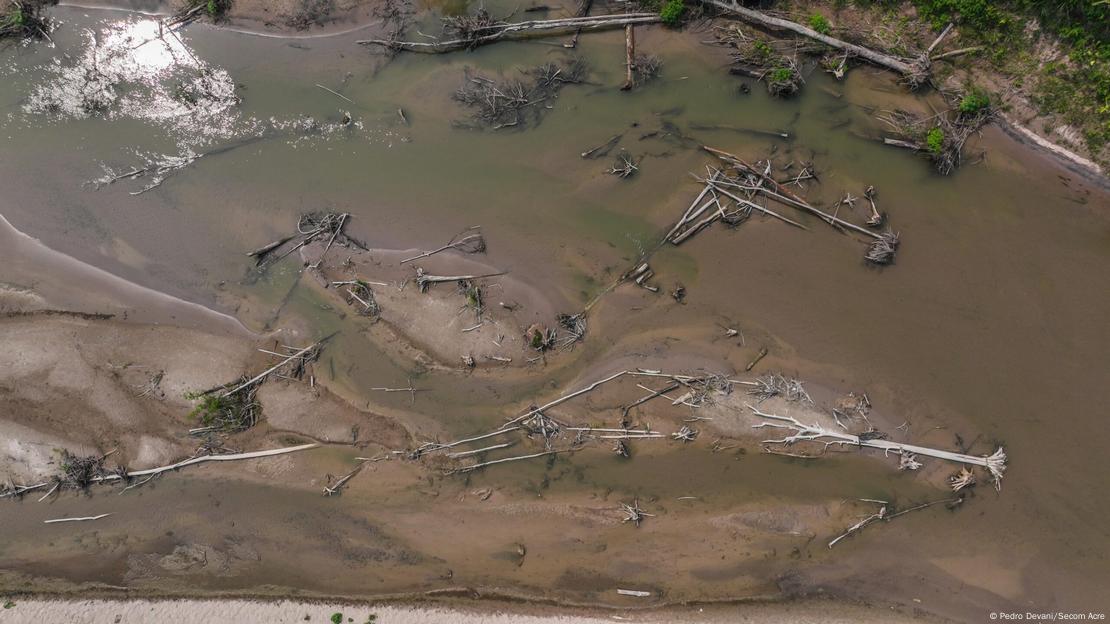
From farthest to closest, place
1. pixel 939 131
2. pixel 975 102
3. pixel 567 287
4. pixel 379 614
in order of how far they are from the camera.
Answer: pixel 567 287 → pixel 379 614 → pixel 939 131 → pixel 975 102

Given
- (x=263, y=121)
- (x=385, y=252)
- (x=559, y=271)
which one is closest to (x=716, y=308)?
(x=559, y=271)

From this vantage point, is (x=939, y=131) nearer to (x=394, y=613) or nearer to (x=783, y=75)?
(x=783, y=75)

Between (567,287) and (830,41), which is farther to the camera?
(567,287)

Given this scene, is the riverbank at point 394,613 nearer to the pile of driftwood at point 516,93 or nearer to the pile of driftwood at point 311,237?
the pile of driftwood at point 311,237

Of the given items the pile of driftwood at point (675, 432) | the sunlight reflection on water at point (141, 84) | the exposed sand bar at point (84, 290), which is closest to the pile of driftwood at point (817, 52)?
the pile of driftwood at point (675, 432)

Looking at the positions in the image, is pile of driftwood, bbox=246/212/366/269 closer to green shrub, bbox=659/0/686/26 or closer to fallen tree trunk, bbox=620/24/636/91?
fallen tree trunk, bbox=620/24/636/91

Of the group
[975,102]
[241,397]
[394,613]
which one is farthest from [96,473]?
[975,102]
